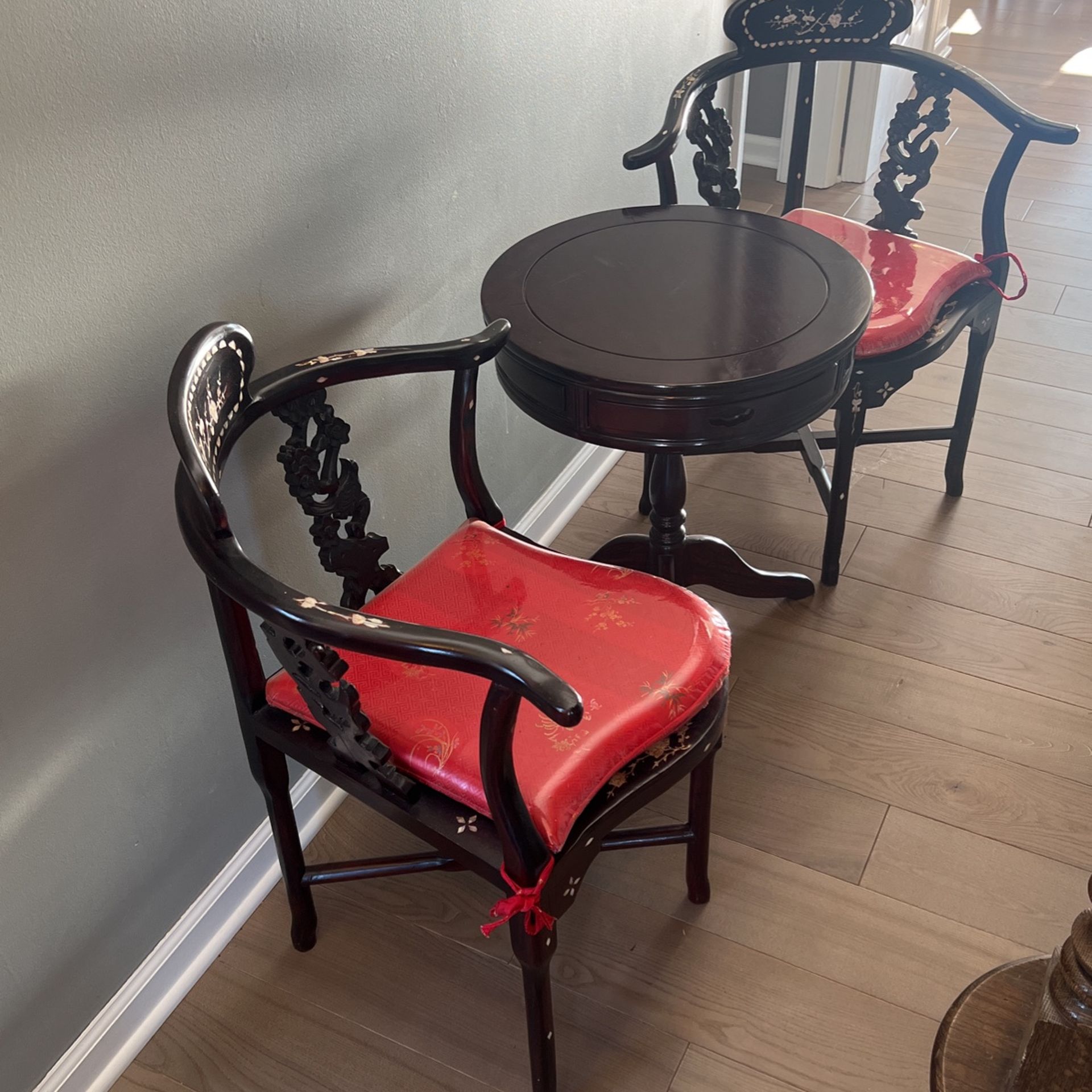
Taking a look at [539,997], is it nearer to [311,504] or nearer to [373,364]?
[311,504]

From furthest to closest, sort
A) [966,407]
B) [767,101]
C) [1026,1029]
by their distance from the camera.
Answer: [767,101] → [966,407] → [1026,1029]

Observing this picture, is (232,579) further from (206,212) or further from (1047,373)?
(1047,373)

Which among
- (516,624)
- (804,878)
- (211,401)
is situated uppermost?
(211,401)

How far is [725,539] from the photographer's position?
7.43 ft

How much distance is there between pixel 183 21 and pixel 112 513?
0.52 metres

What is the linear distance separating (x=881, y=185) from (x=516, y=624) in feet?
4.37

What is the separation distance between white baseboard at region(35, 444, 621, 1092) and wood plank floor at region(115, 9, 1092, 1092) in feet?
0.10

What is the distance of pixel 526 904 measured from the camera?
44.3 inches

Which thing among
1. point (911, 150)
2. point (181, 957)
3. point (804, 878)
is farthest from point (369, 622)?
point (911, 150)

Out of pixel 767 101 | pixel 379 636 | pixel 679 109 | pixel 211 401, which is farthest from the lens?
pixel 767 101

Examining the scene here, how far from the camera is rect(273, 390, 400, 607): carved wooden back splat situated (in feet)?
4.06

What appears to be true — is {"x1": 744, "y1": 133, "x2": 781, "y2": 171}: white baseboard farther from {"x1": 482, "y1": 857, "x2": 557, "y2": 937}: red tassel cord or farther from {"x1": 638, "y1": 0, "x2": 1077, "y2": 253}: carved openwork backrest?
{"x1": 482, "y1": 857, "x2": 557, "y2": 937}: red tassel cord

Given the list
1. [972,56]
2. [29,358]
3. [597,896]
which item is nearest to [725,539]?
[597,896]

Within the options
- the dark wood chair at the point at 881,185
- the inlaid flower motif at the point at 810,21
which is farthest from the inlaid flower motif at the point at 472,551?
the inlaid flower motif at the point at 810,21
